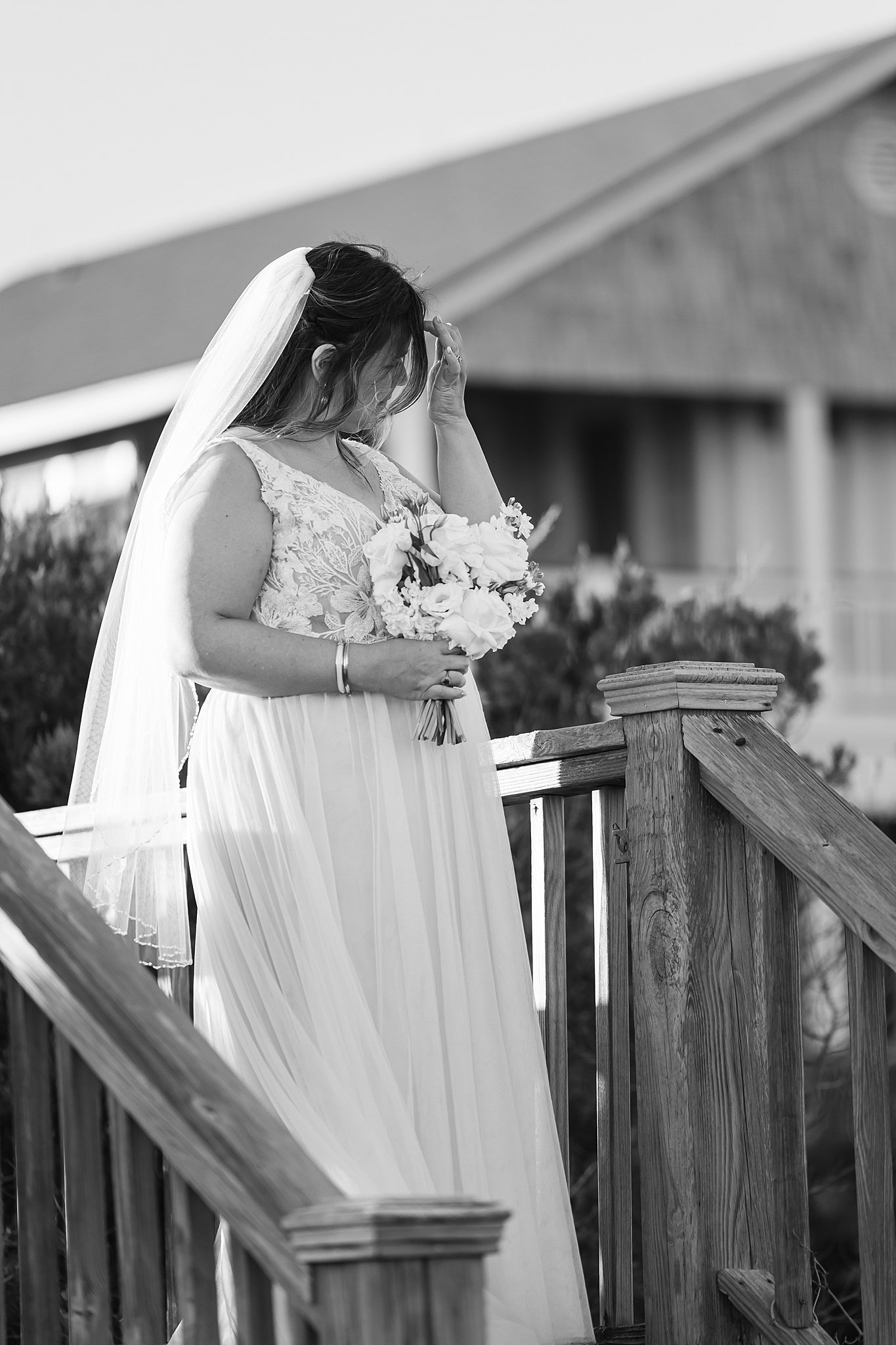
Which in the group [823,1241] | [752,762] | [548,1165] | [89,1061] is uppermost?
[752,762]

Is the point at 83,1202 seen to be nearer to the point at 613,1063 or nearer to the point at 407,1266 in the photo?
the point at 407,1266

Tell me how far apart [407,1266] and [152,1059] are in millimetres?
496

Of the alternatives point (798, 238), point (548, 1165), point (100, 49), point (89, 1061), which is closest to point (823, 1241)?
point (548, 1165)

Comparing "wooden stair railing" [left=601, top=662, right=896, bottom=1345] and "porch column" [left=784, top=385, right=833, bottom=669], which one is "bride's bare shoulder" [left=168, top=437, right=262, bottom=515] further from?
"porch column" [left=784, top=385, right=833, bottom=669]

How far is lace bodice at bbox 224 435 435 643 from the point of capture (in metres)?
3.46

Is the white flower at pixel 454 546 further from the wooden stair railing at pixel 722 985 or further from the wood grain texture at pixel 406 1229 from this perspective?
the wood grain texture at pixel 406 1229

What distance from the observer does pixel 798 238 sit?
17.0m

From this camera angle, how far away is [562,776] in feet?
11.8

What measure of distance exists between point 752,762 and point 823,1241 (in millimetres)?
5852

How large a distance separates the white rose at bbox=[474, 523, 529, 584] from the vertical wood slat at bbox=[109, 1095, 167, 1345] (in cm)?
133

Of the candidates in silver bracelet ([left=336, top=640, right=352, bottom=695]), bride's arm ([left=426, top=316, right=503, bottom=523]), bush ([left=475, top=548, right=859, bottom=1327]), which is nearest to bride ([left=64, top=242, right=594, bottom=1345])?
silver bracelet ([left=336, top=640, right=352, bottom=695])

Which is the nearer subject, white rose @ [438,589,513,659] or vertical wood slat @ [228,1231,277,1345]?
vertical wood slat @ [228,1231,277,1345]

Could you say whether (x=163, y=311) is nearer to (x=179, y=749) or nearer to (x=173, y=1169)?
(x=179, y=749)

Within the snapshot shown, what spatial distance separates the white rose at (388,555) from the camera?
3371 millimetres
